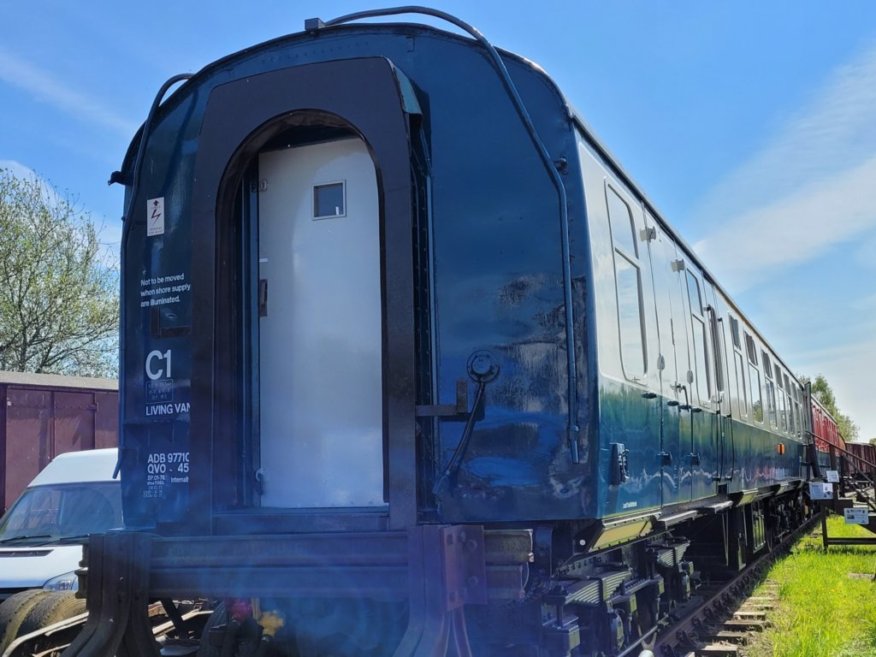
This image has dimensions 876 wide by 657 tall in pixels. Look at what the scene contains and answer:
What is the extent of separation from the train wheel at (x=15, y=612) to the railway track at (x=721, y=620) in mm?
4334

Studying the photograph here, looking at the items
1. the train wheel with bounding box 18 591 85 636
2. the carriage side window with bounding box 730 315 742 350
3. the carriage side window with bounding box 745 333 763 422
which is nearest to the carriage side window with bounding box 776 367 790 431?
the carriage side window with bounding box 745 333 763 422

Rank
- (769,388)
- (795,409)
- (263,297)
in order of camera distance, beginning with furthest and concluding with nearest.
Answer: (795,409) < (769,388) < (263,297)

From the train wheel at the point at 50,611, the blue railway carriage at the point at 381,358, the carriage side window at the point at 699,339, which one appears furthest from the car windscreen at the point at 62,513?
the carriage side window at the point at 699,339

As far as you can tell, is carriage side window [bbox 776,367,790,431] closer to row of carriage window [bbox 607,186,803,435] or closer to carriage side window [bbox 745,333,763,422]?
row of carriage window [bbox 607,186,803,435]

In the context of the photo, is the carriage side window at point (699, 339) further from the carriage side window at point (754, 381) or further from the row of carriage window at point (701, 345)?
the carriage side window at point (754, 381)

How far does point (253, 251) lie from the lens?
4957 millimetres

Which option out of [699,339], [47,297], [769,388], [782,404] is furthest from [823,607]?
[47,297]

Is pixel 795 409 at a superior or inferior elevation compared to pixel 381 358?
superior

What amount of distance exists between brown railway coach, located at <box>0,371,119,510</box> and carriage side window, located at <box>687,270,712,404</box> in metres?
7.93

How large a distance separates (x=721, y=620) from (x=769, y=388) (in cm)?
556

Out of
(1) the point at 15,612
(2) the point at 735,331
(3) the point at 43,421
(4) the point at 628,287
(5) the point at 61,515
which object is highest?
(2) the point at 735,331

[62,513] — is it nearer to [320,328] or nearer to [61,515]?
[61,515]

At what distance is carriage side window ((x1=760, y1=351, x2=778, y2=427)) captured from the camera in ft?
44.5

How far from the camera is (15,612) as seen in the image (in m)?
6.09
